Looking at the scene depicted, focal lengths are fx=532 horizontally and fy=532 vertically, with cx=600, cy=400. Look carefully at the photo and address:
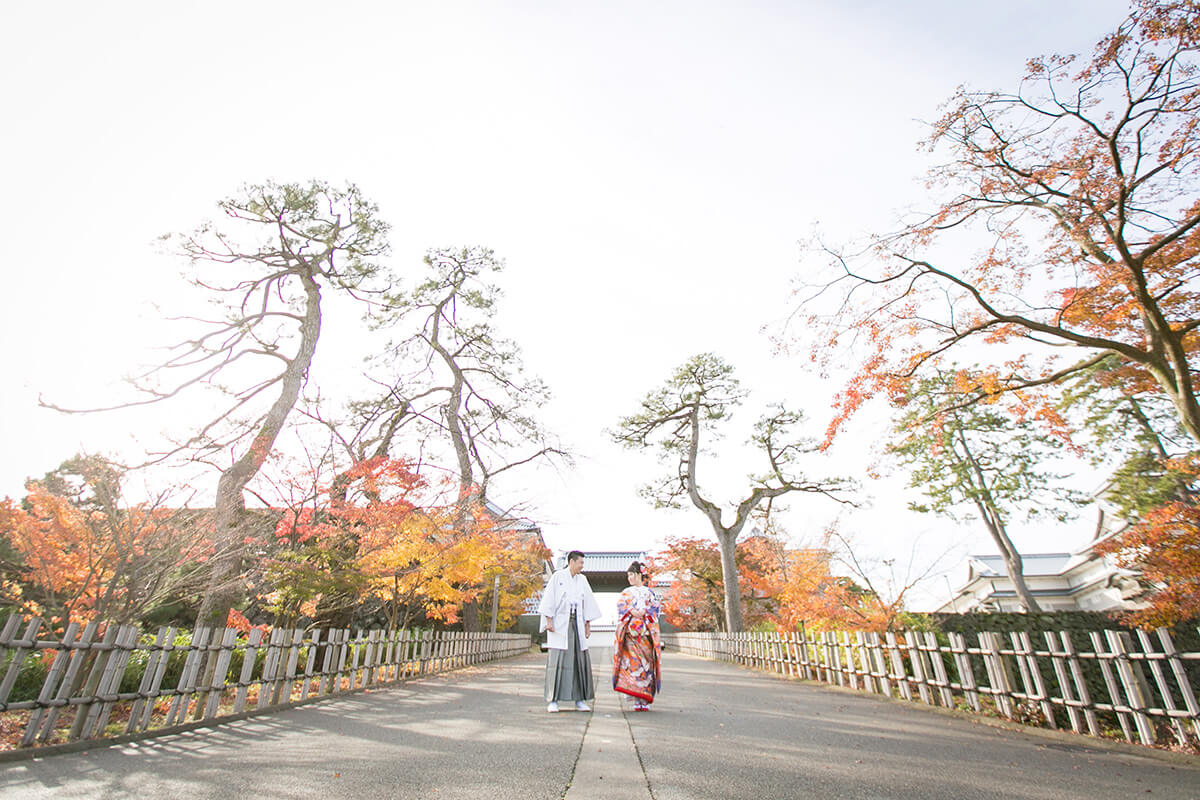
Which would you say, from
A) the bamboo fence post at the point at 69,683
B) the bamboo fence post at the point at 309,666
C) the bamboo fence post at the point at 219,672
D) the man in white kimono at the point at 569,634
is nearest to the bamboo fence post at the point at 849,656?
the man in white kimono at the point at 569,634

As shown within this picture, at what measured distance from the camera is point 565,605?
6.02 metres

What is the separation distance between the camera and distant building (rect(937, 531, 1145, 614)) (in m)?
20.0

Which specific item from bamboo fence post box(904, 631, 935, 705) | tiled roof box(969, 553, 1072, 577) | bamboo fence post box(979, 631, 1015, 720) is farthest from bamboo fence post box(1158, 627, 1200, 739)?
tiled roof box(969, 553, 1072, 577)

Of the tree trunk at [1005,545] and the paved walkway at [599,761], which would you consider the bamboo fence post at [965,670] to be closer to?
the paved walkway at [599,761]

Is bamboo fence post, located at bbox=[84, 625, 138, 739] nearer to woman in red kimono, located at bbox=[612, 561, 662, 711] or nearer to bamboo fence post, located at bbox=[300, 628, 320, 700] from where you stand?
bamboo fence post, located at bbox=[300, 628, 320, 700]

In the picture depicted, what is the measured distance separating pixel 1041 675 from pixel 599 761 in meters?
4.50

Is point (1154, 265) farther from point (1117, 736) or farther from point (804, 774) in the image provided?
point (804, 774)

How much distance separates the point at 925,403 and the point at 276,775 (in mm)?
17934

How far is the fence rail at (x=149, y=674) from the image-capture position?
3.63 meters

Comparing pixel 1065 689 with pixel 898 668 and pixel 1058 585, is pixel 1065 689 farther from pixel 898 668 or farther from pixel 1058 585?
pixel 1058 585

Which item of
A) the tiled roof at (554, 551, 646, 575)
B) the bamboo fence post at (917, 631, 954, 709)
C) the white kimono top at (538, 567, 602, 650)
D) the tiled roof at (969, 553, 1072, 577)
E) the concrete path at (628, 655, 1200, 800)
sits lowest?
the concrete path at (628, 655, 1200, 800)

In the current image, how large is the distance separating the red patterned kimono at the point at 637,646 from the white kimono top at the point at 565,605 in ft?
1.54

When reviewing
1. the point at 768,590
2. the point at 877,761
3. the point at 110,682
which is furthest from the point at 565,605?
the point at 768,590

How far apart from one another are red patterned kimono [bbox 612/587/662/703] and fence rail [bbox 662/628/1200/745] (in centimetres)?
334
